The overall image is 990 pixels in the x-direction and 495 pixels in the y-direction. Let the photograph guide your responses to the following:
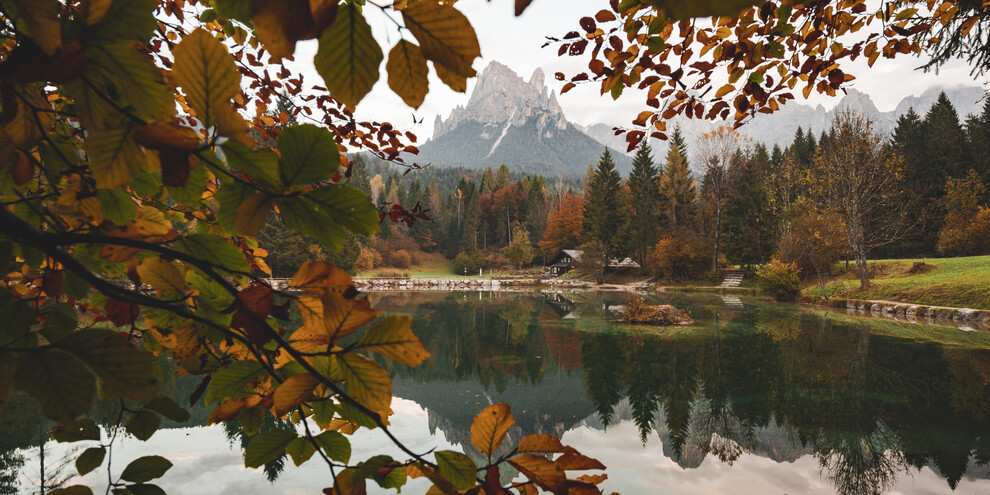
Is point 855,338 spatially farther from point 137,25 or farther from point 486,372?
point 137,25

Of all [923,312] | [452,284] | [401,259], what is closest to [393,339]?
[923,312]

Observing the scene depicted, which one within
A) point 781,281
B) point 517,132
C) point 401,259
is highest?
point 517,132

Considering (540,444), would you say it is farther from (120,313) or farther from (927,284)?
(927,284)

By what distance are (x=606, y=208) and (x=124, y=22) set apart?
34889 mm

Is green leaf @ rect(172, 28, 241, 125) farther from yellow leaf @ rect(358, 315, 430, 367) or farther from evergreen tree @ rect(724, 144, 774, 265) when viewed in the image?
evergreen tree @ rect(724, 144, 774, 265)

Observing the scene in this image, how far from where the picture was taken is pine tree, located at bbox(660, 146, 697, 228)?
33156mm

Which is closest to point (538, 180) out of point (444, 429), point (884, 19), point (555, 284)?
point (555, 284)

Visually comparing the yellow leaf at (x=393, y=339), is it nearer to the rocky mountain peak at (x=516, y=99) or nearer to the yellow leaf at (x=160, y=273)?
the yellow leaf at (x=160, y=273)

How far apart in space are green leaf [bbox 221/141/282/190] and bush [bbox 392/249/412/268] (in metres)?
44.8

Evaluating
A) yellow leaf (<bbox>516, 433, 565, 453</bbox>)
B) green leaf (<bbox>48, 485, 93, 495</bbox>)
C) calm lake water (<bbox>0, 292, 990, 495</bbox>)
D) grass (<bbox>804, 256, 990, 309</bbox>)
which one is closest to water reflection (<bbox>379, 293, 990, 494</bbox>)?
calm lake water (<bbox>0, 292, 990, 495</bbox>)

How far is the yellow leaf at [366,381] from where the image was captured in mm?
448

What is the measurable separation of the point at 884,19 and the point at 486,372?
31.6 ft

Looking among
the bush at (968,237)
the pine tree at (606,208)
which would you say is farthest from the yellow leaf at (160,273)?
the pine tree at (606,208)

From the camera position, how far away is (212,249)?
0.51 metres
